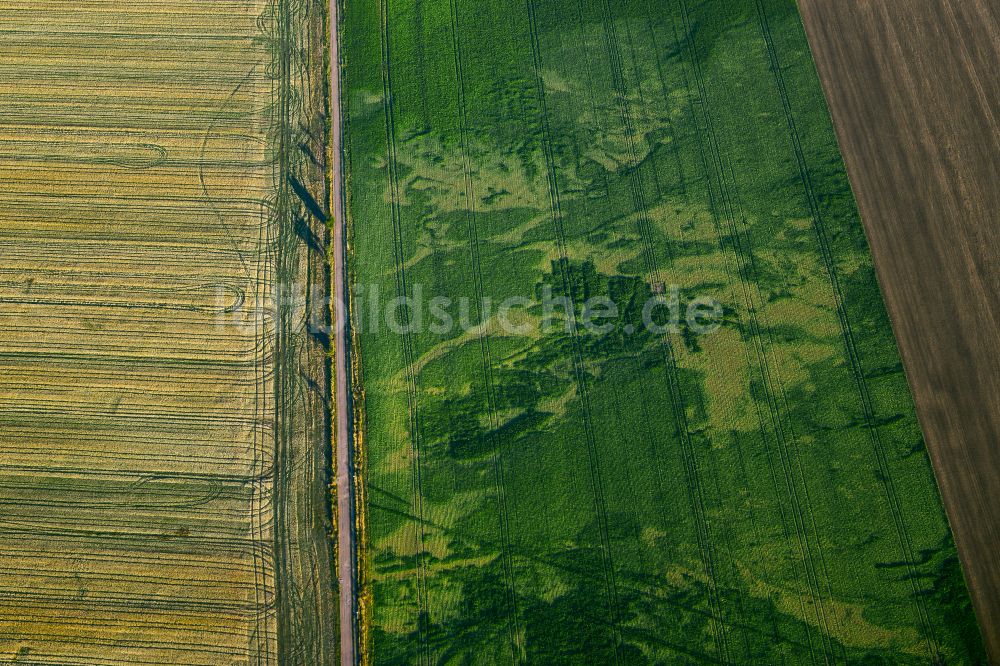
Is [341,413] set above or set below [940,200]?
below

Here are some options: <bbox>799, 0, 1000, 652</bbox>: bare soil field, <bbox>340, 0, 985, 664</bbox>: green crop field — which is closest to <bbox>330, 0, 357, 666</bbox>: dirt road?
<bbox>340, 0, 985, 664</bbox>: green crop field

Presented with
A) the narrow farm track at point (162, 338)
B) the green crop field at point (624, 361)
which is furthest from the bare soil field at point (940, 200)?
the narrow farm track at point (162, 338)

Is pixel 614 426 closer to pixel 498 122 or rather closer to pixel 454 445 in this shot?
pixel 454 445

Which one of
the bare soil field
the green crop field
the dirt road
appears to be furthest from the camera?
the bare soil field

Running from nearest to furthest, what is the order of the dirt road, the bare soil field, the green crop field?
the green crop field, the dirt road, the bare soil field

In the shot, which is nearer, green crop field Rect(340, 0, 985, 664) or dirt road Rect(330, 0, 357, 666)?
green crop field Rect(340, 0, 985, 664)

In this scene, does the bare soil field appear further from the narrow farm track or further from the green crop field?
the narrow farm track

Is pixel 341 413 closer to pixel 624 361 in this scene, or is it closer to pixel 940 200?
pixel 624 361

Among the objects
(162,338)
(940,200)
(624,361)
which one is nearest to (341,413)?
(162,338)
